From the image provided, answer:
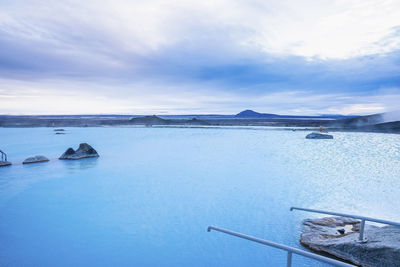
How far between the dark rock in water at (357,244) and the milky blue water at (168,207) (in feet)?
0.94

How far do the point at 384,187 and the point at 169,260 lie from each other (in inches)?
283

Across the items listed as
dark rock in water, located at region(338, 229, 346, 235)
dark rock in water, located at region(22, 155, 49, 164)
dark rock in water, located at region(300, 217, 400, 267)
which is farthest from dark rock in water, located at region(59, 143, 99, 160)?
dark rock in water, located at region(338, 229, 346, 235)

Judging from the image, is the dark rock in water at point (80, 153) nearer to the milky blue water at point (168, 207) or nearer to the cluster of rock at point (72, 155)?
the cluster of rock at point (72, 155)

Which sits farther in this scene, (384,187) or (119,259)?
(384,187)

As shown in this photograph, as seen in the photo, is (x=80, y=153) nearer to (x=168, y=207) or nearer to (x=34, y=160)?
(x=34, y=160)

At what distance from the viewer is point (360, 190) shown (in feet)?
23.5

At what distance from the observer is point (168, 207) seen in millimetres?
5906

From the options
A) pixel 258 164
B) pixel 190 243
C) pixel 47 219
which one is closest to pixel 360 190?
pixel 258 164

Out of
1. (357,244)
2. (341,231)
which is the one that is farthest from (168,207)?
(357,244)

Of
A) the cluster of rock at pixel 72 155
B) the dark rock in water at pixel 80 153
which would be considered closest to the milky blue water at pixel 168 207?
the cluster of rock at pixel 72 155

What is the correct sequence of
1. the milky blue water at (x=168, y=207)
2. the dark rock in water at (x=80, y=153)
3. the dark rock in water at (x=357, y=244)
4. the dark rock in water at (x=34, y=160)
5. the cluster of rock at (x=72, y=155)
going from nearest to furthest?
1. the dark rock in water at (x=357, y=244)
2. the milky blue water at (x=168, y=207)
3. the dark rock in water at (x=34, y=160)
4. the cluster of rock at (x=72, y=155)
5. the dark rock in water at (x=80, y=153)

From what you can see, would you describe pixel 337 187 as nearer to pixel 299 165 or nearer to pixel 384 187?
pixel 384 187

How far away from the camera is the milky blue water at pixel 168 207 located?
3.79 m

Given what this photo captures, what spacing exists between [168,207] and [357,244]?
3.97 meters
